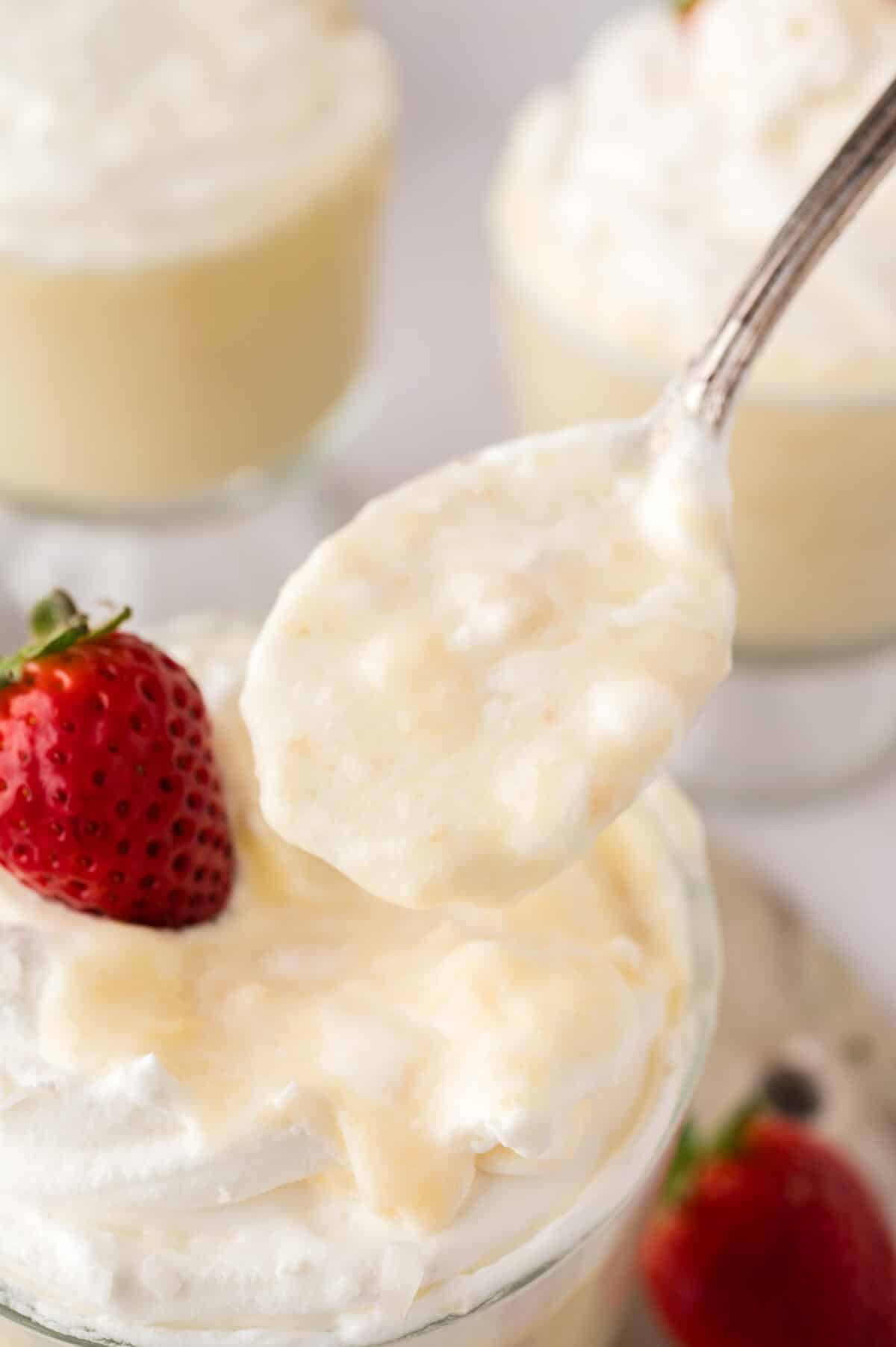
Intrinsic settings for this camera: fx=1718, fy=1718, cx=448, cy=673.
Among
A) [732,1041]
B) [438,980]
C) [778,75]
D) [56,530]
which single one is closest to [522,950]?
[438,980]

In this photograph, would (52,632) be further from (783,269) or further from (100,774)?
(783,269)

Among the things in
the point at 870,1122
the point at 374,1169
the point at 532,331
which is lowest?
the point at 870,1122

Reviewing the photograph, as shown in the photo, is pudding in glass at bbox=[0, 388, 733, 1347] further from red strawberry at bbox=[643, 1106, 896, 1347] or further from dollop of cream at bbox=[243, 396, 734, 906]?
red strawberry at bbox=[643, 1106, 896, 1347]

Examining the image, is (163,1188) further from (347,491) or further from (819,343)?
(347,491)

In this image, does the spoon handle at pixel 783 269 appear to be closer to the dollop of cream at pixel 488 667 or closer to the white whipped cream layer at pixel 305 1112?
the dollop of cream at pixel 488 667

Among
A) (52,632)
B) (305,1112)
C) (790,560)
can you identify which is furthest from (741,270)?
(305,1112)

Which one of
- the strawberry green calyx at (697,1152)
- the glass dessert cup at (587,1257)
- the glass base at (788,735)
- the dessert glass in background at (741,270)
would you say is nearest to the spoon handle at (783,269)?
the glass dessert cup at (587,1257)
